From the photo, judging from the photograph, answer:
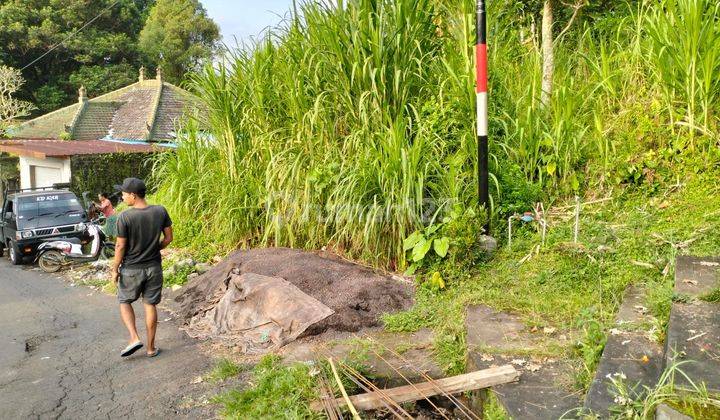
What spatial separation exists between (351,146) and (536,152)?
2.05m

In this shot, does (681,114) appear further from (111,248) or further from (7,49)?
(7,49)

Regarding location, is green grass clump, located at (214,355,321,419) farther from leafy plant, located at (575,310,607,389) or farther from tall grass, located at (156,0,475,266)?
tall grass, located at (156,0,475,266)

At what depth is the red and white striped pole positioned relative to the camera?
5.55 meters

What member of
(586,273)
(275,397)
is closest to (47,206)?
(275,397)

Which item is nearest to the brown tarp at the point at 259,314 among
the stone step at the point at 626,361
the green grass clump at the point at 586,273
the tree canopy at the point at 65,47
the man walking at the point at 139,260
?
the man walking at the point at 139,260

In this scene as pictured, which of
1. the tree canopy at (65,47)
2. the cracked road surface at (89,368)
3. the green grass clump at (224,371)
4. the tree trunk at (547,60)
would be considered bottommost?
the cracked road surface at (89,368)

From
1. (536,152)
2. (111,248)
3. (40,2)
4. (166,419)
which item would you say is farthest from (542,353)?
(40,2)

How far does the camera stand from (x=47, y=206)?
11617 millimetres

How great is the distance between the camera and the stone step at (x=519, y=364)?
309 centimetres

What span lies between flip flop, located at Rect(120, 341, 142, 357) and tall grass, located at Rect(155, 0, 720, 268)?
86.0 inches

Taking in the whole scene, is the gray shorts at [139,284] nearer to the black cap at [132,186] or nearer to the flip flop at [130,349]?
the flip flop at [130,349]

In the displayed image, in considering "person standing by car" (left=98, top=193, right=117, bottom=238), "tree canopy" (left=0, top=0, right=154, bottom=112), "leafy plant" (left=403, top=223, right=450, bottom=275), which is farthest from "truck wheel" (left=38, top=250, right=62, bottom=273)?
"tree canopy" (left=0, top=0, right=154, bottom=112)

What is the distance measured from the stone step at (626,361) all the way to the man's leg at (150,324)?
368 cm

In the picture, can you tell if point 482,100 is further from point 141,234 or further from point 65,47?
point 65,47
